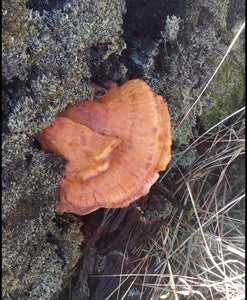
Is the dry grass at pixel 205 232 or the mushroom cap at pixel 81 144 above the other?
the mushroom cap at pixel 81 144

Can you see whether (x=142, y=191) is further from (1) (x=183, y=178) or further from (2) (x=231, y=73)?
(2) (x=231, y=73)

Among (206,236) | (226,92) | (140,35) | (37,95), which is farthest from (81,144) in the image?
(226,92)

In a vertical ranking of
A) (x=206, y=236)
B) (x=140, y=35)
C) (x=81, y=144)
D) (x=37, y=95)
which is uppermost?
(x=140, y=35)

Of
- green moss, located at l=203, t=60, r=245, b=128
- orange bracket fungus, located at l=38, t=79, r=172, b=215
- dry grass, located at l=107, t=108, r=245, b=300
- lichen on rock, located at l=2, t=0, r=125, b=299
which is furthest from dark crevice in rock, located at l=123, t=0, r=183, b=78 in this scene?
dry grass, located at l=107, t=108, r=245, b=300

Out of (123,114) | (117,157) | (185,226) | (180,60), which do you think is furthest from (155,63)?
(185,226)

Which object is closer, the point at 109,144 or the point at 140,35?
the point at 109,144

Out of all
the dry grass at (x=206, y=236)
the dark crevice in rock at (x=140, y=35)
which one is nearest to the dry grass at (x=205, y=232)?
the dry grass at (x=206, y=236)

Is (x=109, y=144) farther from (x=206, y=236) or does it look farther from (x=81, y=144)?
(x=206, y=236)

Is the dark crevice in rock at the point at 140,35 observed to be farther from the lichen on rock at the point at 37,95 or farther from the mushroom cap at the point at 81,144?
the mushroom cap at the point at 81,144
